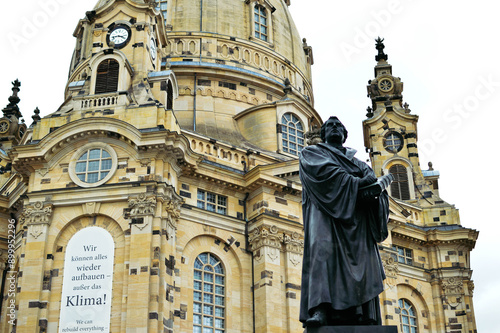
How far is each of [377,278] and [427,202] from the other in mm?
34175

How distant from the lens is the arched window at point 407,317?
36.2 meters

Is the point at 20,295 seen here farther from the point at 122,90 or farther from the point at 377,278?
the point at 377,278

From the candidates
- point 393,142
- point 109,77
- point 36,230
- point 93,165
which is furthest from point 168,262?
point 393,142

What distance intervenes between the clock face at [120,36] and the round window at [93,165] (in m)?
6.60

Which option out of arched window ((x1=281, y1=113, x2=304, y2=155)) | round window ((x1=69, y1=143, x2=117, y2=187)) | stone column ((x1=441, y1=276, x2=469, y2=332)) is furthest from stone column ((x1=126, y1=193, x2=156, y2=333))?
stone column ((x1=441, y1=276, x2=469, y2=332))

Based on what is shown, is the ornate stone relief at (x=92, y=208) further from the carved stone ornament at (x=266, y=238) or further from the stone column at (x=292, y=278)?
the stone column at (x=292, y=278)

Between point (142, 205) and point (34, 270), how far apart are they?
5038 mm

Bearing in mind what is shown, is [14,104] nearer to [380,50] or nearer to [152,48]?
[152,48]

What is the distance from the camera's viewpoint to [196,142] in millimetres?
31922

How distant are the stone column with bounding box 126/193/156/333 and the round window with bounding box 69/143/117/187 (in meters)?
1.83

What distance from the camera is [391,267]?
35.1 m

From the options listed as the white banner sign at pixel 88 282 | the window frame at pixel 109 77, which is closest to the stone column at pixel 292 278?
the white banner sign at pixel 88 282

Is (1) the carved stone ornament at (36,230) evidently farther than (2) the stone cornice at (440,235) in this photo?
No

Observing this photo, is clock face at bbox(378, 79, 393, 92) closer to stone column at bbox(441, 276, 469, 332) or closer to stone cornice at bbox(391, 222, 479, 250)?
stone cornice at bbox(391, 222, 479, 250)
